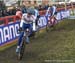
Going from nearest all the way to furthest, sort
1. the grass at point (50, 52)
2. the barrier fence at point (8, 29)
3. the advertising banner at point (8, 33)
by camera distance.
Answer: the grass at point (50, 52)
the advertising banner at point (8, 33)
the barrier fence at point (8, 29)

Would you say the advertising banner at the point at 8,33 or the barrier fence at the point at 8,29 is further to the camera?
the barrier fence at the point at 8,29

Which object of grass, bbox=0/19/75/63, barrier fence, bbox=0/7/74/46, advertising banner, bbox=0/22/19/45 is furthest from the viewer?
barrier fence, bbox=0/7/74/46

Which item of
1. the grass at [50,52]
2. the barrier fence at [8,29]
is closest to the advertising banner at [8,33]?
the barrier fence at [8,29]

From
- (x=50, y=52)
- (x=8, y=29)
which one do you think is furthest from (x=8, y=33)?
(x=50, y=52)

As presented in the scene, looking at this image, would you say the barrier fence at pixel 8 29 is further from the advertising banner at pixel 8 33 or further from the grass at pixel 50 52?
the grass at pixel 50 52

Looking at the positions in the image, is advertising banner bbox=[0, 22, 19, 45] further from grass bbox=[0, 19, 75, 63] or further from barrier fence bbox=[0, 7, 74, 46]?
grass bbox=[0, 19, 75, 63]

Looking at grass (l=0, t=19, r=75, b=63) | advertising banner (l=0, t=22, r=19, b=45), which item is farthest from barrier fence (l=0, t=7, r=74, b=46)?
grass (l=0, t=19, r=75, b=63)

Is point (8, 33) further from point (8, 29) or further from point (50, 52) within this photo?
point (50, 52)

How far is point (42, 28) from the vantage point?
20.1 metres

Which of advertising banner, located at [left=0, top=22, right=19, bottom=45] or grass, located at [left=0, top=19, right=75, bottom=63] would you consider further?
advertising banner, located at [left=0, top=22, right=19, bottom=45]

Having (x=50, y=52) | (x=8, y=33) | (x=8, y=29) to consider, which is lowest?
(x=50, y=52)

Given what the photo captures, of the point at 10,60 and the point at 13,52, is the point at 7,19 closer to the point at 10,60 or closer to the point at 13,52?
the point at 13,52

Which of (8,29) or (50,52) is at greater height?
(8,29)

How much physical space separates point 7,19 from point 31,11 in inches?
106
